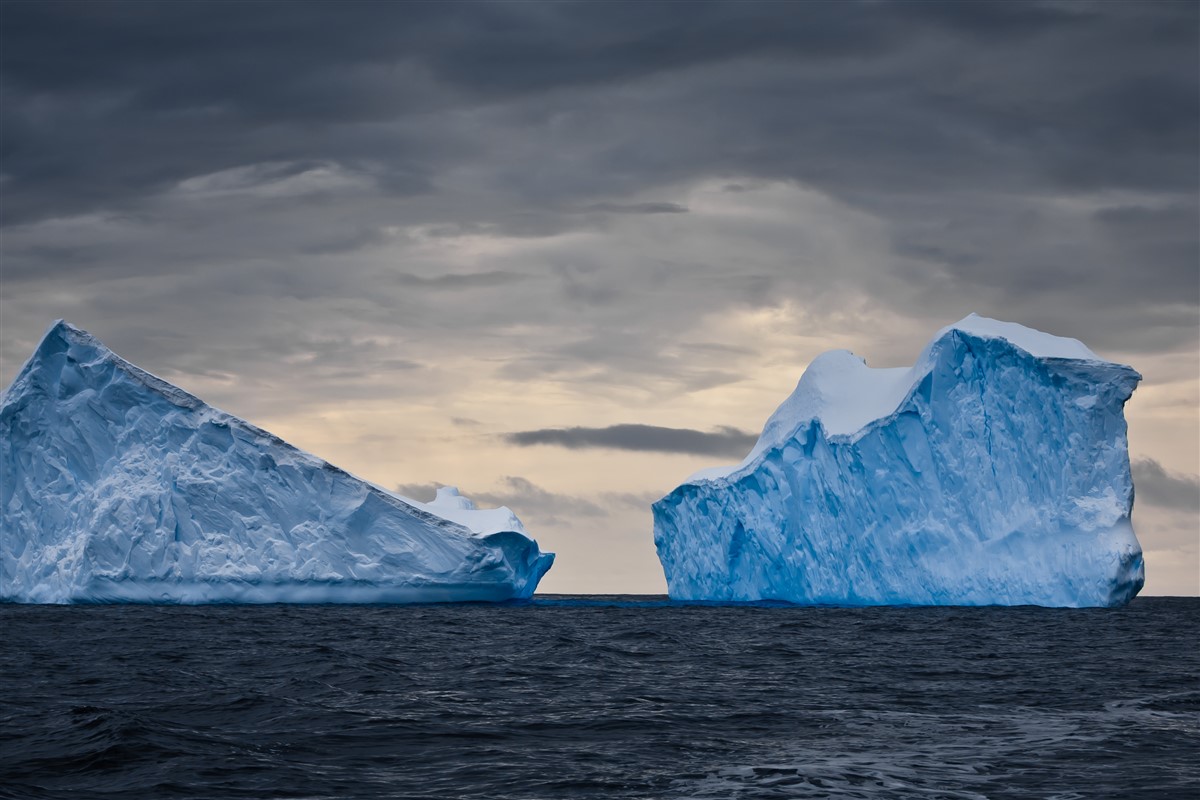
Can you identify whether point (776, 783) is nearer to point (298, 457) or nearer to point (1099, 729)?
point (1099, 729)

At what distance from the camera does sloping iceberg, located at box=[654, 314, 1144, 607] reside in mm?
32281

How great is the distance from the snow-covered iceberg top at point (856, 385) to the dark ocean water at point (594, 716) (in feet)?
41.3

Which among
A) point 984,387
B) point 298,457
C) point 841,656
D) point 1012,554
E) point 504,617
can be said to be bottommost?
point 841,656

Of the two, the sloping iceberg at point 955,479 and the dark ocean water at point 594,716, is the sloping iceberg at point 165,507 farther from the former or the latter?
the dark ocean water at point 594,716

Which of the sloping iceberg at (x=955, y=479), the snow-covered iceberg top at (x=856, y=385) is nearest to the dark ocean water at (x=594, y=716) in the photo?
the sloping iceberg at (x=955, y=479)

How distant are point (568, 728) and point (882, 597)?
90.2 ft

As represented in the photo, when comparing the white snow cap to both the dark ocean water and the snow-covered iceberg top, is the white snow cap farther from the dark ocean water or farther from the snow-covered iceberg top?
the dark ocean water

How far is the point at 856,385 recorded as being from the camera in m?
39.3

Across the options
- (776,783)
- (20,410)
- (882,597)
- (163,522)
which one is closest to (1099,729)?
(776,783)

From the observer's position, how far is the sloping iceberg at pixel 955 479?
3228cm

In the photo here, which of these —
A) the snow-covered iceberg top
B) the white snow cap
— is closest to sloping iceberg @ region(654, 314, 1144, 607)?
the snow-covered iceberg top

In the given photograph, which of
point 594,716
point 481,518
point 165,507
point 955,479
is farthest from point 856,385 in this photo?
point 594,716

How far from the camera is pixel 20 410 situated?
3522cm

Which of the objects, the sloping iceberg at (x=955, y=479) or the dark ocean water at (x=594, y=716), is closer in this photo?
the dark ocean water at (x=594, y=716)
